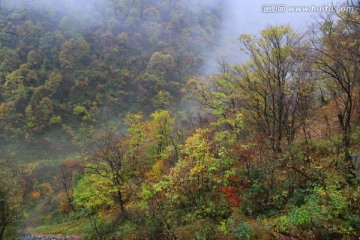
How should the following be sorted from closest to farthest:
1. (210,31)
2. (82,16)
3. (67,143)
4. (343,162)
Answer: (343,162)
(67,143)
(82,16)
(210,31)

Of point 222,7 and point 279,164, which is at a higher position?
point 222,7

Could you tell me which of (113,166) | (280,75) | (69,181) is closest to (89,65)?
(69,181)

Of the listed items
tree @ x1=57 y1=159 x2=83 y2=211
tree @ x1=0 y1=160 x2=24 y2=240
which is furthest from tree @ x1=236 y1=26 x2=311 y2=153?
tree @ x1=57 y1=159 x2=83 y2=211

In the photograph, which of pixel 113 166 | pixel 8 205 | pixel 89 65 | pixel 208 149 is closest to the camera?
pixel 208 149

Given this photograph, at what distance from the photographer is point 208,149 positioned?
12461 mm

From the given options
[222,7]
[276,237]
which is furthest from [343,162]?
[222,7]

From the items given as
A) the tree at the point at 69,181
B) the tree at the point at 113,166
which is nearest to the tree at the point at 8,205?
the tree at the point at 113,166

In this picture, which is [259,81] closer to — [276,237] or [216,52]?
[276,237]

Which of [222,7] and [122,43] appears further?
Result: [222,7]

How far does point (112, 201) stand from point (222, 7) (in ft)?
472

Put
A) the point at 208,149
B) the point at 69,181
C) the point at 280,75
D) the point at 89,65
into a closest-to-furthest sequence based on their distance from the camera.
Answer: the point at 208,149, the point at 280,75, the point at 69,181, the point at 89,65

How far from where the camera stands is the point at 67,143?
198 feet

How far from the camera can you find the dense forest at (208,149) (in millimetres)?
9008

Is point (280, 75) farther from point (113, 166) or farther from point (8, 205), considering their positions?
point (8, 205)
